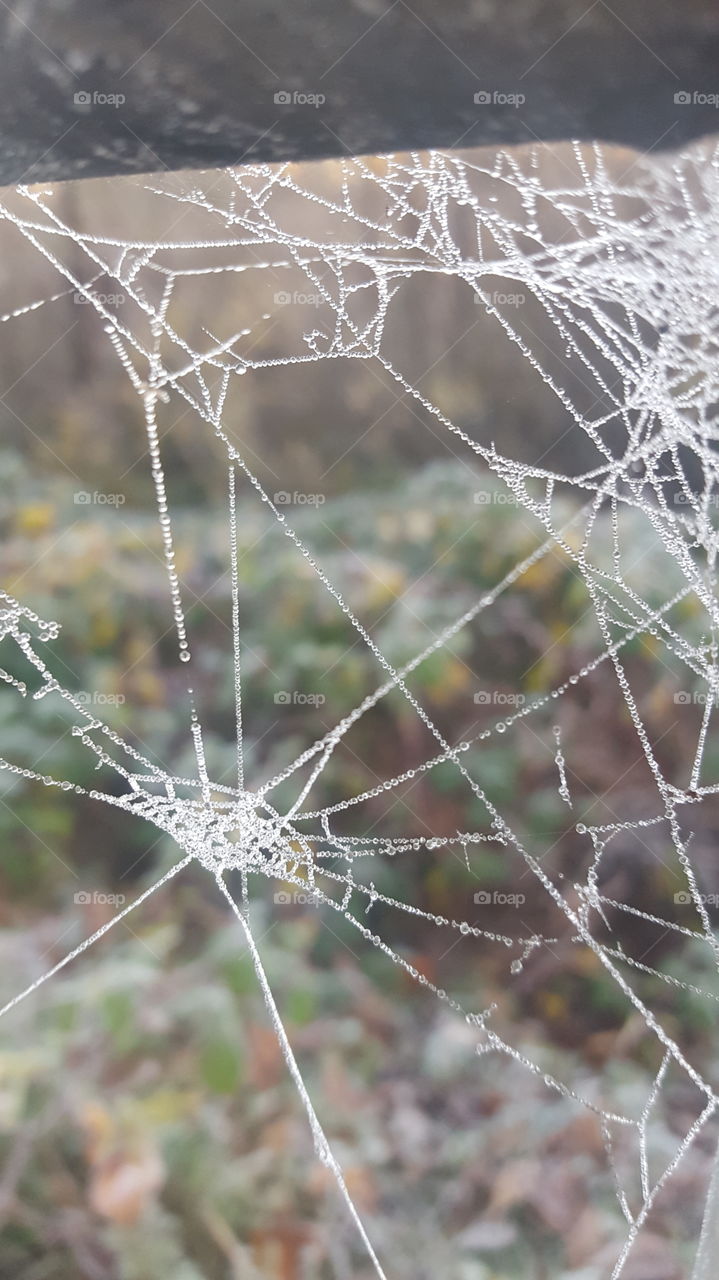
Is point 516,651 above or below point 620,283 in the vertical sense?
below

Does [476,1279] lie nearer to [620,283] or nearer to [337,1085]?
[337,1085]

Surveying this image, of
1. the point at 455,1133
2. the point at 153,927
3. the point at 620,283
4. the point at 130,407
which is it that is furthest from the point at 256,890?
the point at 620,283

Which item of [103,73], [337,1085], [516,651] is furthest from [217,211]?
[337,1085]

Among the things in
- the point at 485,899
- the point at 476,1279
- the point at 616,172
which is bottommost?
the point at 476,1279

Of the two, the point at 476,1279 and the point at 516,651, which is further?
the point at 516,651

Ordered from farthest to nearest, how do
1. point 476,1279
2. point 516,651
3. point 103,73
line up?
1. point 516,651
2. point 476,1279
3. point 103,73

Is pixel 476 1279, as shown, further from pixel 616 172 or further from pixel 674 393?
pixel 616 172

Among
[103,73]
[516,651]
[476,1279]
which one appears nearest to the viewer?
[103,73]
